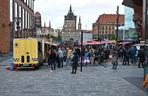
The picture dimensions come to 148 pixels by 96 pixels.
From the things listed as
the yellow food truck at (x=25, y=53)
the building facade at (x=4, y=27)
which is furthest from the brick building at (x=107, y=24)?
the yellow food truck at (x=25, y=53)

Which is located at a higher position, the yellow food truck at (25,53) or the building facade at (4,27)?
the building facade at (4,27)

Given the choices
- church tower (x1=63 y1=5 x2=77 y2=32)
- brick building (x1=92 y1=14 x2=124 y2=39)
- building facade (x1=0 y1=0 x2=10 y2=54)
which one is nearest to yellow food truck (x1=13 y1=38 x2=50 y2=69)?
building facade (x1=0 y1=0 x2=10 y2=54)

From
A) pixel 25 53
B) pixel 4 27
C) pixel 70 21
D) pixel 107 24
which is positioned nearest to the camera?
pixel 25 53

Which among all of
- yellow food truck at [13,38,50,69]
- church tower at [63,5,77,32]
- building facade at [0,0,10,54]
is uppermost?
church tower at [63,5,77,32]

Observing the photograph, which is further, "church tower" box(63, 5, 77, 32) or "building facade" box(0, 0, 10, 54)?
"church tower" box(63, 5, 77, 32)

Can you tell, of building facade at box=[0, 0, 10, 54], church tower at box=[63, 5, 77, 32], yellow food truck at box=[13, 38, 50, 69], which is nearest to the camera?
yellow food truck at box=[13, 38, 50, 69]

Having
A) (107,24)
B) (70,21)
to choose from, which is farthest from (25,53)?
(107,24)

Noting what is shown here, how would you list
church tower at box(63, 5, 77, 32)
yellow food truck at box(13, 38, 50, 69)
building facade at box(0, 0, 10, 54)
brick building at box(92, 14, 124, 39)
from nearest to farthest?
yellow food truck at box(13, 38, 50, 69)
building facade at box(0, 0, 10, 54)
church tower at box(63, 5, 77, 32)
brick building at box(92, 14, 124, 39)

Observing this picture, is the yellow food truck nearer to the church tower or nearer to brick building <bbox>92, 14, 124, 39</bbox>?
the church tower

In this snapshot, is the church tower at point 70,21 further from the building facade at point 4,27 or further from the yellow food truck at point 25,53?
the yellow food truck at point 25,53

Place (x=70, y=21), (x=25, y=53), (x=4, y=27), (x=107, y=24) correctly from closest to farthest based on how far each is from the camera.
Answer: (x=25, y=53) → (x=4, y=27) → (x=70, y=21) → (x=107, y=24)

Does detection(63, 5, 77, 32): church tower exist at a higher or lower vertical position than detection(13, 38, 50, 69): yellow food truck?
higher

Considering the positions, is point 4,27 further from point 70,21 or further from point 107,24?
point 107,24

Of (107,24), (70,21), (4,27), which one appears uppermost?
(70,21)
